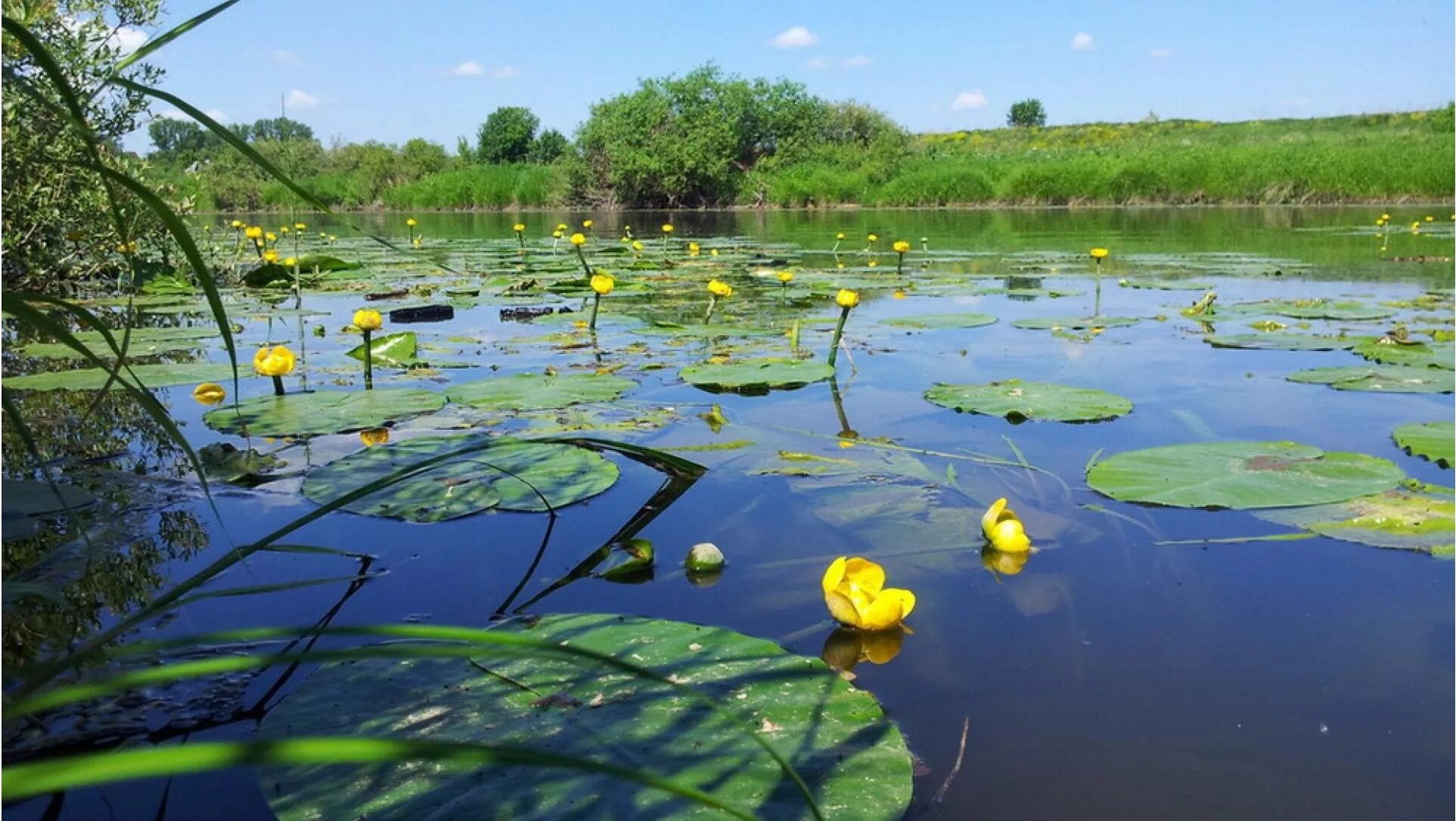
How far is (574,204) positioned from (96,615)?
2141 cm

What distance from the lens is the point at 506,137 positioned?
34594mm

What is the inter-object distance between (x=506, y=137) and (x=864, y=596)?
35587 millimetres

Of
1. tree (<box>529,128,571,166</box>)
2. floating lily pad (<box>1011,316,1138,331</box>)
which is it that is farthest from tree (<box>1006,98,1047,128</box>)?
floating lily pad (<box>1011,316,1138,331</box>)

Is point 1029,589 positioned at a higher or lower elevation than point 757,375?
lower

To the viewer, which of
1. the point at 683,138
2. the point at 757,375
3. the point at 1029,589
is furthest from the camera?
the point at 683,138

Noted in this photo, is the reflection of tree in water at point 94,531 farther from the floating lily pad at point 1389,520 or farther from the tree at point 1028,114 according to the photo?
the tree at point 1028,114

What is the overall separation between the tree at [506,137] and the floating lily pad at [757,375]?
33018mm

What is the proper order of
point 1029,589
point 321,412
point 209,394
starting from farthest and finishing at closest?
point 209,394 → point 321,412 → point 1029,589

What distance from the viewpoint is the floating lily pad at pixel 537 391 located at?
7.86 ft

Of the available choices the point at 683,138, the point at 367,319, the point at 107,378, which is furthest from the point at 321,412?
the point at 683,138

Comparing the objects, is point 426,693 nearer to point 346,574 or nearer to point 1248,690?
point 346,574

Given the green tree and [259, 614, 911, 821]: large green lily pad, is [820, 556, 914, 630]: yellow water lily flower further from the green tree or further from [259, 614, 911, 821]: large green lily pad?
the green tree

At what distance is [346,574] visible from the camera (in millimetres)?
1431

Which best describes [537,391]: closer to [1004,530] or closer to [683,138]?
[1004,530]
